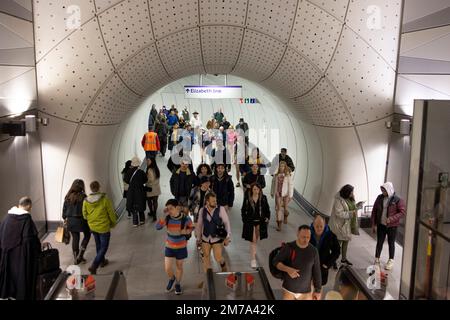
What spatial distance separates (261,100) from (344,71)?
9.78m

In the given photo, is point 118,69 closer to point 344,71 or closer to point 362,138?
point 344,71

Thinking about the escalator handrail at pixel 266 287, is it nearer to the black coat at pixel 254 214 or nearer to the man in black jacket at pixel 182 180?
the black coat at pixel 254 214

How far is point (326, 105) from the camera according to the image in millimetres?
9109

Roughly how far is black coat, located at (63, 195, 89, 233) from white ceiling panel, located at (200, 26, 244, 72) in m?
3.61

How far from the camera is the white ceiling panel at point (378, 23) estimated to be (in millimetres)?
8016

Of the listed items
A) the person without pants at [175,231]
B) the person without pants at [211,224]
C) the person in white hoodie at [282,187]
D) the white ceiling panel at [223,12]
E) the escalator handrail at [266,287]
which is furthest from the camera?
the person in white hoodie at [282,187]

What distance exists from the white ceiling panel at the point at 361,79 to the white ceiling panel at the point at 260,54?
1029 millimetres

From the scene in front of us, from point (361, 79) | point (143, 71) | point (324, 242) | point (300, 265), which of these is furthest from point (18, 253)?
point (361, 79)

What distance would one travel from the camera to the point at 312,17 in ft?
26.0

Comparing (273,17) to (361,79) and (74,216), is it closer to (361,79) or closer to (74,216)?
(361,79)

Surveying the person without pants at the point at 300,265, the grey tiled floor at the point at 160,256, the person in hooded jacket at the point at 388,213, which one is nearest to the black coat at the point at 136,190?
the grey tiled floor at the point at 160,256

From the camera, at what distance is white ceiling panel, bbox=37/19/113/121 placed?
786 centimetres

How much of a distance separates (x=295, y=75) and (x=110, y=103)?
3.48 meters

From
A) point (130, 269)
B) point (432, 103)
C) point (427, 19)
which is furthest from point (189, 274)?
point (427, 19)
